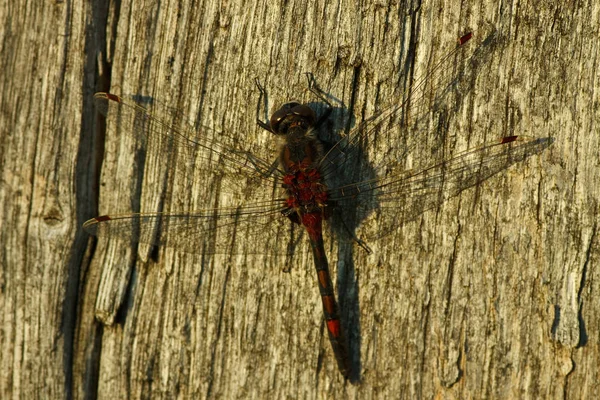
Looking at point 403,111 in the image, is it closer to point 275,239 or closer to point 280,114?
point 280,114

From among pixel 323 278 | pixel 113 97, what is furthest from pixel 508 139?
pixel 113 97

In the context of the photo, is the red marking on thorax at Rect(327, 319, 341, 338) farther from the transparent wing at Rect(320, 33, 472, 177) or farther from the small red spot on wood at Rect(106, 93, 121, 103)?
the small red spot on wood at Rect(106, 93, 121, 103)

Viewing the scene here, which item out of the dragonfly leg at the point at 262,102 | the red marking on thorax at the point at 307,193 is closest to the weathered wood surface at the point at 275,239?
the dragonfly leg at the point at 262,102

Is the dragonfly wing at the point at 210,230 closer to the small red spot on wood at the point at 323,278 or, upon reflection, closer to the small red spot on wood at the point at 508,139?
the small red spot on wood at the point at 323,278

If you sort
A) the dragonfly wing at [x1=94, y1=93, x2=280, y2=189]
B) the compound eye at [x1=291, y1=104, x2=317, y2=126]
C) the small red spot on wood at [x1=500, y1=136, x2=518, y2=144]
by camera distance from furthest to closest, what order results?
1. the dragonfly wing at [x1=94, y1=93, x2=280, y2=189]
2. the compound eye at [x1=291, y1=104, x2=317, y2=126]
3. the small red spot on wood at [x1=500, y1=136, x2=518, y2=144]

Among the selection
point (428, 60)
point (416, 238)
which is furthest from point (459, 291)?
point (428, 60)

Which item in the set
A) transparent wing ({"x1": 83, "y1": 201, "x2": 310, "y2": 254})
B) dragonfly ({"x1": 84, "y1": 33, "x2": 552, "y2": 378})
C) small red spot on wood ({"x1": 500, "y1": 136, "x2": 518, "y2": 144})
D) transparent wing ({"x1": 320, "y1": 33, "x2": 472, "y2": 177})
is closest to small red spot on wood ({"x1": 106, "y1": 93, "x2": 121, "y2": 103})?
dragonfly ({"x1": 84, "y1": 33, "x2": 552, "y2": 378})

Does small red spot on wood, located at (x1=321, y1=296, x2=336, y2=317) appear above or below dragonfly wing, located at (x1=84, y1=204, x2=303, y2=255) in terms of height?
below
